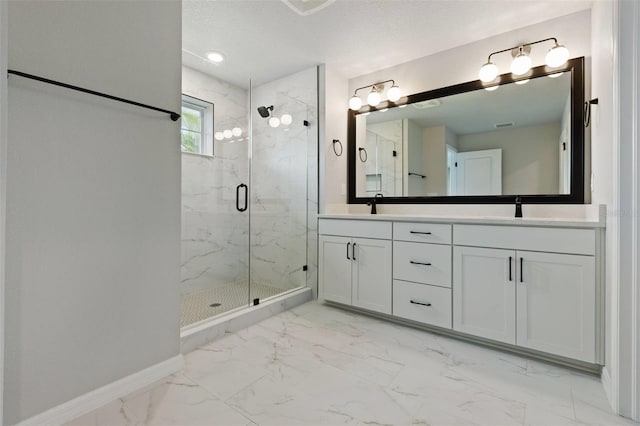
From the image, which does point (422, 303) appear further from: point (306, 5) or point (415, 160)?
point (306, 5)

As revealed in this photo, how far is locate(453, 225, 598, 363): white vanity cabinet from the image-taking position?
65.2 inches

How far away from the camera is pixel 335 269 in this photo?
2715 mm

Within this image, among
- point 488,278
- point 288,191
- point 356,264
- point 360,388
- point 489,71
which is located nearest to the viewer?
point 360,388

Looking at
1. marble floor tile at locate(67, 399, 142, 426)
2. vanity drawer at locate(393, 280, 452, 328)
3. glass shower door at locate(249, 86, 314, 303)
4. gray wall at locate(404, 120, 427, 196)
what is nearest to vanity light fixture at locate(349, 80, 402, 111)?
gray wall at locate(404, 120, 427, 196)

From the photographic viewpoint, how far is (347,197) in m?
3.28

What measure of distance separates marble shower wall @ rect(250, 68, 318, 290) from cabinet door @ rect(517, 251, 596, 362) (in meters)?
1.82

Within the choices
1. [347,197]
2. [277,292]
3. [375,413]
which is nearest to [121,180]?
[375,413]

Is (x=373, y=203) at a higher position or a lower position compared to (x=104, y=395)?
higher

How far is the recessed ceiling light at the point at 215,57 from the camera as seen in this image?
2797 mm

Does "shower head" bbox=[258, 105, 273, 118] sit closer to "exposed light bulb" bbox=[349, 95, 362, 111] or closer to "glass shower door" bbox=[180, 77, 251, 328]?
"glass shower door" bbox=[180, 77, 251, 328]

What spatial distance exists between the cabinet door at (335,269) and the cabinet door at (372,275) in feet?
0.23

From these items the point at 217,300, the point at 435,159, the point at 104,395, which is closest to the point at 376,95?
the point at 435,159

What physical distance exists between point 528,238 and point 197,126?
301 centimetres

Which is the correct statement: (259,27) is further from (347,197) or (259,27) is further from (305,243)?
(305,243)
